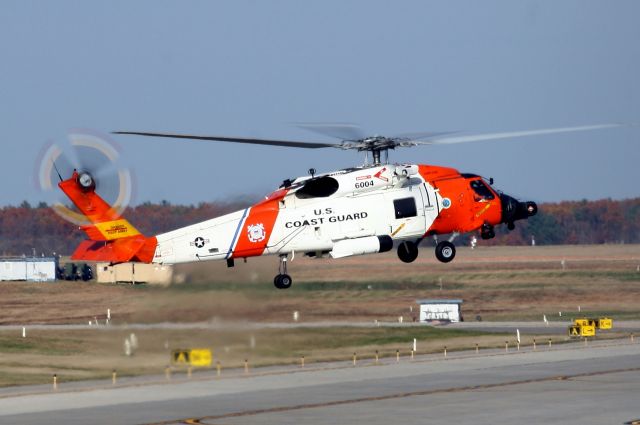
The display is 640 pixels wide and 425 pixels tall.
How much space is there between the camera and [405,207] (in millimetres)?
54406

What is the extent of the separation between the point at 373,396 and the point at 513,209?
10.3m

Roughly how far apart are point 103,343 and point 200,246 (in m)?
27.8

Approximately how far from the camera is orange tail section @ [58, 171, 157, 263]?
52656 millimetres

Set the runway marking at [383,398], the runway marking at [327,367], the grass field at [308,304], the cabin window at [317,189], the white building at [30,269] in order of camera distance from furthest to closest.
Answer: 1. the white building at [30,269]
2. the grass field at [308,304]
3. the runway marking at [327,367]
4. the runway marking at [383,398]
5. the cabin window at [317,189]

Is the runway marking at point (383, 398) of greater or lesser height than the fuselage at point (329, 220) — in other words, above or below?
below

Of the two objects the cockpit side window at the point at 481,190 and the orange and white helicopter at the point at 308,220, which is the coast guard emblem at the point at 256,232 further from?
the cockpit side window at the point at 481,190

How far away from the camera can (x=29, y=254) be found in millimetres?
186500

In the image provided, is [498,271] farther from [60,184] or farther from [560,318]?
[60,184]

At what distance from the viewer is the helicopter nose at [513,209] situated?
189 feet

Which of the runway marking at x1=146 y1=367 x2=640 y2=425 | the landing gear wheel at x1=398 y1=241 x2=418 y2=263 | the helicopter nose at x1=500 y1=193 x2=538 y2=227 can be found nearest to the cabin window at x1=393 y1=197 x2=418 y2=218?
the landing gear wheel at x1=398 y1=241 x2=418 y2=263

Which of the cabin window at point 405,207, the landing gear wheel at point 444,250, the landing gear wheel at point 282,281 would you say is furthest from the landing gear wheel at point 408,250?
the landing gear wheel at point 282,281

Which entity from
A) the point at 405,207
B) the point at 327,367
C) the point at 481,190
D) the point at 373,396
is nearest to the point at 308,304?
the point at 327,367

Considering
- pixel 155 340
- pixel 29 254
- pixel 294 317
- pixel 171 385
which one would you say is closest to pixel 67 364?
pixel 155 340

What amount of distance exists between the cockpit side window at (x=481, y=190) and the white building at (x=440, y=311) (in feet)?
166
